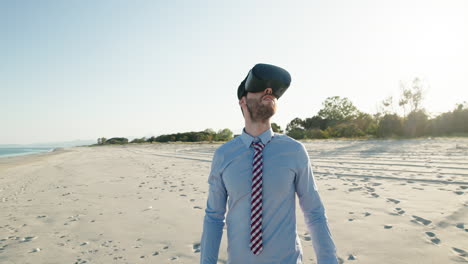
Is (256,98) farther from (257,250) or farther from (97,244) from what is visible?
(97,244)

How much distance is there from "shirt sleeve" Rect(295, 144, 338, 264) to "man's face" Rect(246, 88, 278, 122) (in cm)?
30

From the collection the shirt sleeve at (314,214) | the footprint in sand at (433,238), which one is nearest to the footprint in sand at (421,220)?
the footprint in sand at (433,238)

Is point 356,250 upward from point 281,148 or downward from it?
downward

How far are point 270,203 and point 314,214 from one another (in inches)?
10.2

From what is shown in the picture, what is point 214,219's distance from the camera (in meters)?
1.49

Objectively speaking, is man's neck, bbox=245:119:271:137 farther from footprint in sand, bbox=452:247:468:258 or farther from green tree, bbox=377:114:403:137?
green tree, bbox=377:114:403:137

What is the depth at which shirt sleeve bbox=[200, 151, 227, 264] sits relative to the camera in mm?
1447

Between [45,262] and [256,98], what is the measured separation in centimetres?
327

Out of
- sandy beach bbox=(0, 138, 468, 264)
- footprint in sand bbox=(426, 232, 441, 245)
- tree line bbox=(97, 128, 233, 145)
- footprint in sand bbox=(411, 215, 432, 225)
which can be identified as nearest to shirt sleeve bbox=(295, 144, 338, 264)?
sandy beach bbox=(0, 138, 468, 264)

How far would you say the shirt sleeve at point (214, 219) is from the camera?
1.45 m

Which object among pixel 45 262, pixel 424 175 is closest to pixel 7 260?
pixel 45 262

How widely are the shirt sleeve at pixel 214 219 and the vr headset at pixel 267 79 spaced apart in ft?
1.52

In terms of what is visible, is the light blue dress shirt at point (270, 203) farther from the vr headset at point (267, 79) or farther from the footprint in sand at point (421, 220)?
the footprint in sand at point (421, 220)

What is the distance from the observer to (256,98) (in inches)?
57.2
